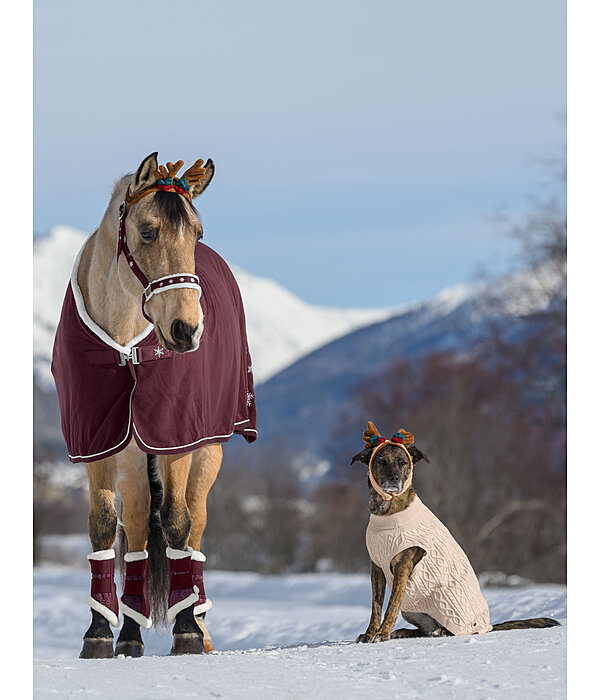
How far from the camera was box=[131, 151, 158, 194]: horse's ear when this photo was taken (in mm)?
4793

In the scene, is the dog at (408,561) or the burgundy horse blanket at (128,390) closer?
the burgundy horse blanket at (128,390)

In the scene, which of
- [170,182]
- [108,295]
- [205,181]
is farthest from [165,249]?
[205,181]

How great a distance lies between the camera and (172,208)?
4656mm

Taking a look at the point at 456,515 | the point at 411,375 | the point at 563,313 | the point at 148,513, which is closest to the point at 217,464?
the point at 148,513

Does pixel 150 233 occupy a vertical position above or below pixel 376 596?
above

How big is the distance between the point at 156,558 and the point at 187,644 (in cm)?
58

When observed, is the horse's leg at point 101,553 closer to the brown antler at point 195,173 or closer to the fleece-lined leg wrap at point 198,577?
the fleece-lined leg wrap at point 198,577

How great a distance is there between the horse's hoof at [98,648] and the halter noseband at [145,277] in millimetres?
1654

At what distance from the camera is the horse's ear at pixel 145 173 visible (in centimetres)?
479

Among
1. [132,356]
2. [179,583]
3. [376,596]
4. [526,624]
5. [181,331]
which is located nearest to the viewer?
[181,331]

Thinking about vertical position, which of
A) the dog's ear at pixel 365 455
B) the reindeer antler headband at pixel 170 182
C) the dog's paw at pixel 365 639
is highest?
the reindeer antler headband at pixel 170 182

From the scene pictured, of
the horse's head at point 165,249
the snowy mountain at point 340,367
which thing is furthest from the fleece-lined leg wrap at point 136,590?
the snowy mountain at point 340,367

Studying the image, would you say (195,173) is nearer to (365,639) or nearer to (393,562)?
(393,562)
